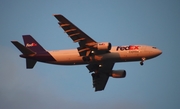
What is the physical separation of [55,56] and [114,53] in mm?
11511

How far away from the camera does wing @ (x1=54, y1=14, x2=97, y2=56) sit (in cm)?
6538

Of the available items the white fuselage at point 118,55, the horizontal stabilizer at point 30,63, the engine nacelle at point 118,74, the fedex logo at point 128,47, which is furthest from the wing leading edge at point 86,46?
the horizontal stabilizer at point 30,63

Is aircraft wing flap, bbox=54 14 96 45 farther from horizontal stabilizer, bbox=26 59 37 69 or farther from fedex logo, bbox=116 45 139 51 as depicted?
horizontal stabilizer, bbox=26 59 37 69

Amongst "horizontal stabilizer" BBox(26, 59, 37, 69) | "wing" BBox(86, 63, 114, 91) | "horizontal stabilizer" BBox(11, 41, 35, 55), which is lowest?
"wing" BBox(86, 63, 114, 91)

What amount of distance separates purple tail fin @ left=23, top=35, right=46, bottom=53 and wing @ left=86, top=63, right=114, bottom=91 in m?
10.5

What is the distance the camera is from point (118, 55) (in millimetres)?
68688

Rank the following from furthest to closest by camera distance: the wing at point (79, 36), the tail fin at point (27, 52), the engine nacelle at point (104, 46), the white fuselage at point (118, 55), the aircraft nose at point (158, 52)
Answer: the aircraft nose at point (158, 52) < the tail fin at point (27, 52) < the white fuselage at point (118, 55) < the engine nacelle at point (104, 46) < the wing at point (79, 36)

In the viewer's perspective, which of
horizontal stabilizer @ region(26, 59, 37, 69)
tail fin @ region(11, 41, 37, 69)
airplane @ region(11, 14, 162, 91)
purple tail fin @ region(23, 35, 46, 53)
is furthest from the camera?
purple tail fin @ region(23, 35, 46, 53)

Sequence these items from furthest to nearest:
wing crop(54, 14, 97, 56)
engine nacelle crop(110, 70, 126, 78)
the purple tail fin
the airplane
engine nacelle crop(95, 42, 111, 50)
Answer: engine nacelle crop(110, 70, 126, 78), the purple tail fin, the airplane, engine nacelle crop(95, 42, 111, 50), wing crop(54, 14, 97, 56)

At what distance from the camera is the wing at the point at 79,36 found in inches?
2574

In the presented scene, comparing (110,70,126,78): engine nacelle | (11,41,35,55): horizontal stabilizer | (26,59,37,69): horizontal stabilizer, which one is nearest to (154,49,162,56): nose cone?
(110,70,126,78): engine nacelle

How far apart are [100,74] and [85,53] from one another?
10.4 m

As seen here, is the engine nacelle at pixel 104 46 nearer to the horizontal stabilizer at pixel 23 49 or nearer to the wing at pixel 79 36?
the wing at pixel 79 36

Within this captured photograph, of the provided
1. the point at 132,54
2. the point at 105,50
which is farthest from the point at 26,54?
the point at 132,54
